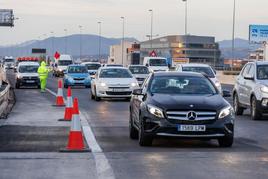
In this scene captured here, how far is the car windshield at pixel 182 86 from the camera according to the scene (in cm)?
1421

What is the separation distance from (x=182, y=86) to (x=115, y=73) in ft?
→ 58.4

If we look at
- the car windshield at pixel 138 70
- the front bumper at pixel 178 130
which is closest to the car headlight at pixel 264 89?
the front bumper at pixel 178 130

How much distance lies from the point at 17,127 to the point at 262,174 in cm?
877

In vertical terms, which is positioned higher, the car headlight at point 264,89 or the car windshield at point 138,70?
the car headlight at point 264,89

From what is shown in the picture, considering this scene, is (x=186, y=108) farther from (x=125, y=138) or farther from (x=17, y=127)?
(x=17, y=127)

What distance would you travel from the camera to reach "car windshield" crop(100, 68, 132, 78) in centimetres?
3180

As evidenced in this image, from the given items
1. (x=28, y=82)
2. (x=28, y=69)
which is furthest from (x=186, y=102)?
(x=28, y=69)

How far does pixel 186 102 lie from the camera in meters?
13.2

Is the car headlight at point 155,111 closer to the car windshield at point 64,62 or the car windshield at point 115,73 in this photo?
the car windshield at point 115,73

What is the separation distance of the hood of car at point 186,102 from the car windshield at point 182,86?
0.44 meters

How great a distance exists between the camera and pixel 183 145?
1383 centimetres

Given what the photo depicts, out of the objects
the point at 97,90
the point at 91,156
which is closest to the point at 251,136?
the point at 91,156

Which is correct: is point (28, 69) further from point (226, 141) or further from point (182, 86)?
point (226, 141)

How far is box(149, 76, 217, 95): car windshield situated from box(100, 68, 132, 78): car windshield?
673 inches
